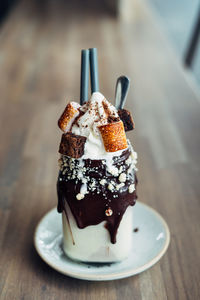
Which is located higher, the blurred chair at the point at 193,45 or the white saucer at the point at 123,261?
the blurred chair at the point at 193,45

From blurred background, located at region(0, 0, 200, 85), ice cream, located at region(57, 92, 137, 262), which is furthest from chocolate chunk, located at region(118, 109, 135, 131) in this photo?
blurred background, located at region(0, 0, 200, 85)

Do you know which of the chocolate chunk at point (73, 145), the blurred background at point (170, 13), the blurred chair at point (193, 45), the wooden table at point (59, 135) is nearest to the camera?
the chocolate chunk at point (73, 145)

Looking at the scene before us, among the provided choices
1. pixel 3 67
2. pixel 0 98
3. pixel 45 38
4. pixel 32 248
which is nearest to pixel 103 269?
A: pixel 32 248

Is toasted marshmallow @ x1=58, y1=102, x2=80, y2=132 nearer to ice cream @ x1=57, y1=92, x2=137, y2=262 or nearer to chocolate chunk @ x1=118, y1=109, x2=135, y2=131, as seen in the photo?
ice cream @ x1=57, y1=92, x2=137, y2=262

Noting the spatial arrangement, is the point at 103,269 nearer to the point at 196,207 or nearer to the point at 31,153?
the point at 196,207

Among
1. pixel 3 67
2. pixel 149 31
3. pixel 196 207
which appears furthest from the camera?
pixel 149 31

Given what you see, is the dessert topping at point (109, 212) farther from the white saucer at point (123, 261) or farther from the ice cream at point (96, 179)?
the white saucer at point (123, 261)

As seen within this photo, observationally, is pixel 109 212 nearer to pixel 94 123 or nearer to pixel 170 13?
pixel 94 123

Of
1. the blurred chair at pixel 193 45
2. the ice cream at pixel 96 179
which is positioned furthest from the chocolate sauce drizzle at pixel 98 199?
the blurred chair at pixel 193 45

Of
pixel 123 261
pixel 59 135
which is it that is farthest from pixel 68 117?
pixel 59 135
